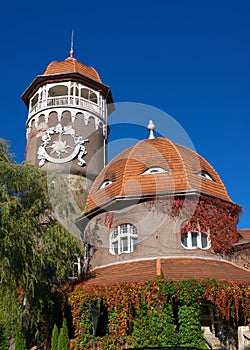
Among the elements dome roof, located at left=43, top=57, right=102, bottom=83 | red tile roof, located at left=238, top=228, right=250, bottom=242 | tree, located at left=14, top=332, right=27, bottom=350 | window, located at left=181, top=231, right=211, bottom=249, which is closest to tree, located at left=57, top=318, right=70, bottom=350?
Answer: tree, located at left=14, top=332, right=27, bottom=350

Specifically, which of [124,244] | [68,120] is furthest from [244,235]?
[68,120]

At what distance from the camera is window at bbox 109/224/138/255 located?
2125 centimetres

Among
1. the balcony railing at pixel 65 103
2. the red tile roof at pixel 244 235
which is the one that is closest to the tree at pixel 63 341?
the red tile roof at pixel 244 235

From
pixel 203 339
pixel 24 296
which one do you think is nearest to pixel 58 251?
pixel 24 296

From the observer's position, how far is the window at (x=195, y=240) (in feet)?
68.2

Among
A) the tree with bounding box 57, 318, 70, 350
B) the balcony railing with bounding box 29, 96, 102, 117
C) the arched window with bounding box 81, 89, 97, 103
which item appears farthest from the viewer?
the arched window with bounding box 81, 89, 97, 103

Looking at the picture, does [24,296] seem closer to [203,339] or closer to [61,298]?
[61,298]

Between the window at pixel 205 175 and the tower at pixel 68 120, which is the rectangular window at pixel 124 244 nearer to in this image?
the window at pixel 205 175

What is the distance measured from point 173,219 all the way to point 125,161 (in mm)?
4766

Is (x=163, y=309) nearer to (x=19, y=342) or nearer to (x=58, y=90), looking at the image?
(x=19, y=342)

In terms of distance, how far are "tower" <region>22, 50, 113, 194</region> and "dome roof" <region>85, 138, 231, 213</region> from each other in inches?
118

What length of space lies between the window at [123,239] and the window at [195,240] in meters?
2.42

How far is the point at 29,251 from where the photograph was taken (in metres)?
17.6

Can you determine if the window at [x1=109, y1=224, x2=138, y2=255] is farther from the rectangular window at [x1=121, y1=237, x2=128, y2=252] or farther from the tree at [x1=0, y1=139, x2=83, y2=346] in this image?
the tree at [x1=0, y1=139, x2=83, y2=346]
